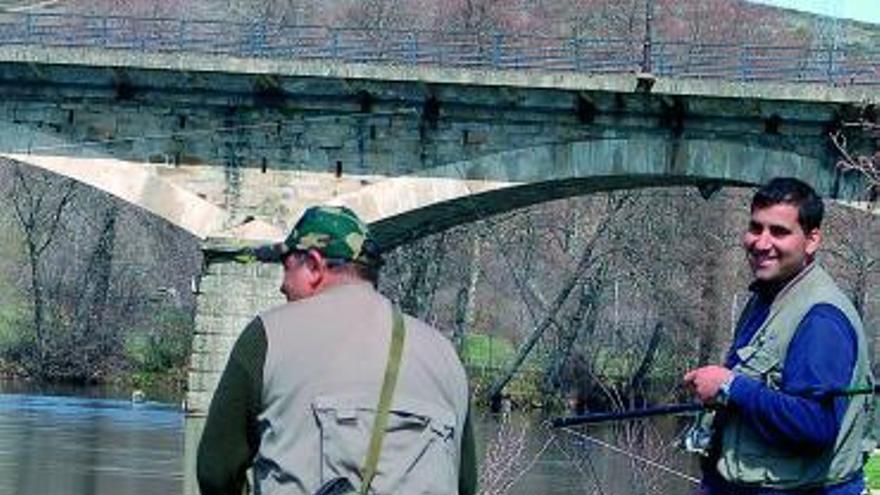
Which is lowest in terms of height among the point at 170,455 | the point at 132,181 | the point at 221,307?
the point at 170,455

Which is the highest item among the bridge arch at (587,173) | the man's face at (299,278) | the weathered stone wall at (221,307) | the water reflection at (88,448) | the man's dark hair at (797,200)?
the man's dark hair at (797,200)

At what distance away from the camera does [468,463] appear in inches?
214

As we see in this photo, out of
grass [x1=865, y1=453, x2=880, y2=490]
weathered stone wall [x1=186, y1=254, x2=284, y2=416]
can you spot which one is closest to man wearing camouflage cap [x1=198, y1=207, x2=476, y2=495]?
grass [x1=865, y1=453, x2=880, y2=490]

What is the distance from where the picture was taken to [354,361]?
5164mm

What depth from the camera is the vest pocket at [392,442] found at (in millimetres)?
5109

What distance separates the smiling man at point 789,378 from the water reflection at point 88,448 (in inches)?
883

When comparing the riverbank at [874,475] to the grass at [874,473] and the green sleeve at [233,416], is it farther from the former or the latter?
the green sleeve at [233,416]

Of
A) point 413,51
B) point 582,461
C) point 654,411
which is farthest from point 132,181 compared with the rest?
point 654,411

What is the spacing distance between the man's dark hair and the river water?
57.7 ft

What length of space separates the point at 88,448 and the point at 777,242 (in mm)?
27304

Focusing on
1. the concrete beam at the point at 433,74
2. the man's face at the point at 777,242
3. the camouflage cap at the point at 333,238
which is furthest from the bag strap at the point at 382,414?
the concrete beam at the point at 433,74

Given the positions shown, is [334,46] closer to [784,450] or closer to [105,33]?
[105,33]

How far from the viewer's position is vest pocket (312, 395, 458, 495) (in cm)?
511

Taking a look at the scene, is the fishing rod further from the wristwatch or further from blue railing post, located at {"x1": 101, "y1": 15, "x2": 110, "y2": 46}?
blue railing post, located at {"x1": 101, "y1": 15, "x2": 110, "y2": 46}
